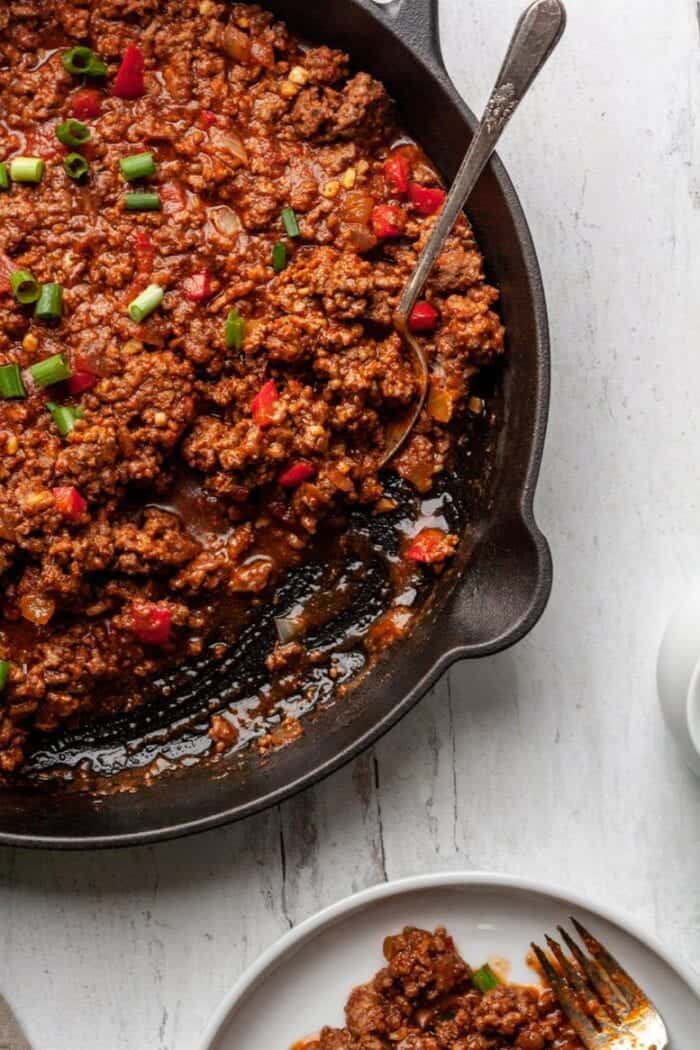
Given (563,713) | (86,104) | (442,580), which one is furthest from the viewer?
(563,713)

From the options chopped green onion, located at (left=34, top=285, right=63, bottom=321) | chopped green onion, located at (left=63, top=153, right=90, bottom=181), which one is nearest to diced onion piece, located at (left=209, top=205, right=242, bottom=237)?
chopped green onion, located at (left=63, top=153, right=90, bottom=181)

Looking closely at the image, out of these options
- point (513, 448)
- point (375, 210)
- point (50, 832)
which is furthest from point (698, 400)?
point (50, 832)

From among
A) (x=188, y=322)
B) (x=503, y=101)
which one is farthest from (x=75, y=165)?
(x=503, y=101)

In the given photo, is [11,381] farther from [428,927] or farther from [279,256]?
[428,927]

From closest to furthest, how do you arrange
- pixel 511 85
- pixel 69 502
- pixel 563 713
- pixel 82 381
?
pixel 511 85, pixel 69 502, pixel 82 381, pixel 563 713

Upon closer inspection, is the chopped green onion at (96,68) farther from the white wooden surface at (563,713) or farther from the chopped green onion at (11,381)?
the white wooden surface at (563,713)

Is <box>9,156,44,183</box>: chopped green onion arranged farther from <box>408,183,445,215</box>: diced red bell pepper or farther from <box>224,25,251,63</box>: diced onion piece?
<box>408,183,445,215</box>: diced red bell pepper

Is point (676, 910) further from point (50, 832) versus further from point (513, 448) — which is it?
point (50, 832)
